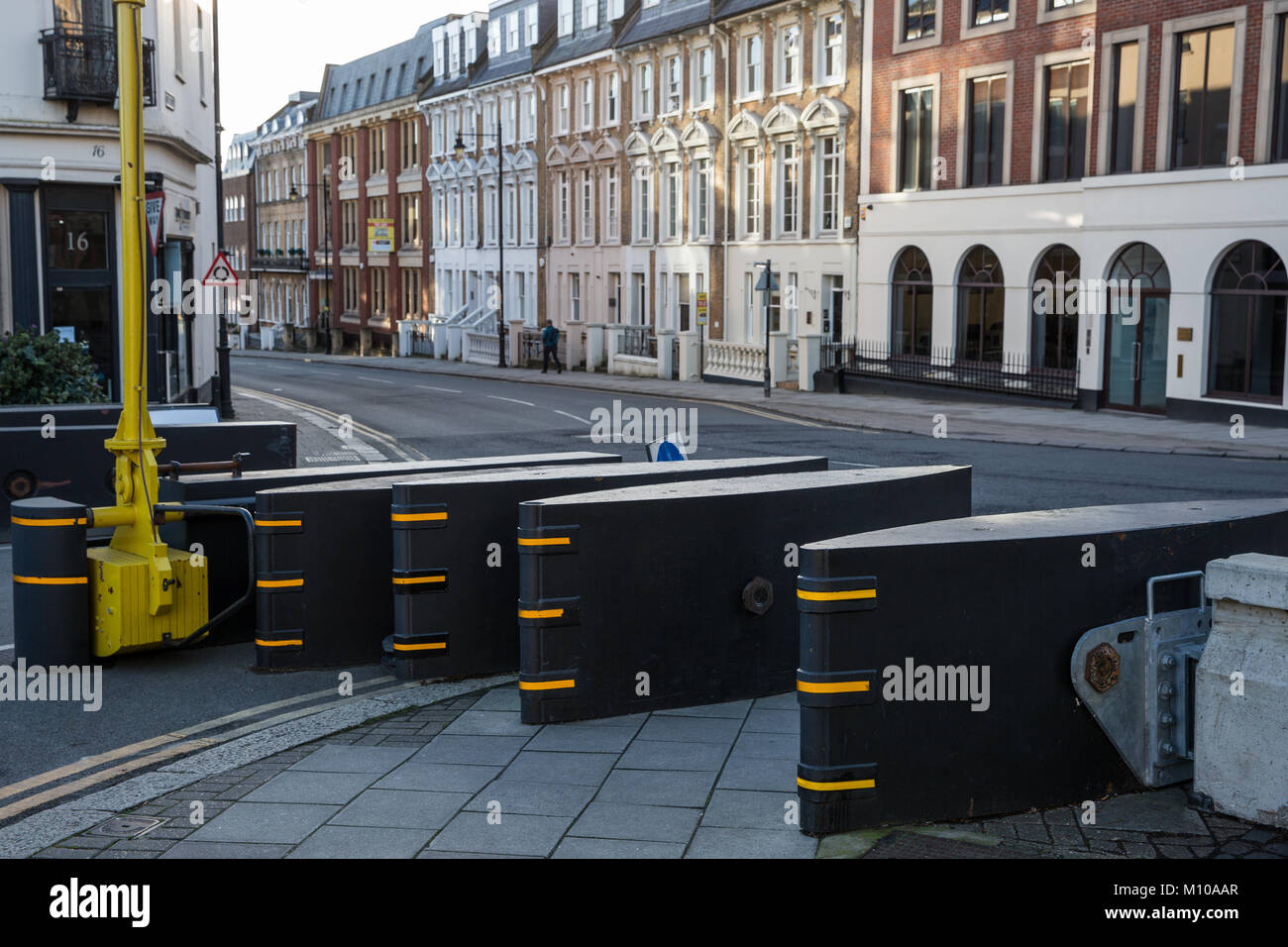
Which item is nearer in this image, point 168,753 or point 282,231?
point 168,753

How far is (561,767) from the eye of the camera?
7324 mm

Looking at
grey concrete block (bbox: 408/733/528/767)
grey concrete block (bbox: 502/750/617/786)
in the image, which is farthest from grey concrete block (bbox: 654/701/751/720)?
grey concrete block (bbox: 408/733/528/767)

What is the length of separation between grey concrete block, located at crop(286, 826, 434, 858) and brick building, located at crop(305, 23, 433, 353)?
211ft

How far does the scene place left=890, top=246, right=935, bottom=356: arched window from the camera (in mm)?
36156

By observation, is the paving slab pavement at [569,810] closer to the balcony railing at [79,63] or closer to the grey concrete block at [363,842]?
the grey concrete block at [363,842]

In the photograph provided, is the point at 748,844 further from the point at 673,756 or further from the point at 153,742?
the point at 153,742

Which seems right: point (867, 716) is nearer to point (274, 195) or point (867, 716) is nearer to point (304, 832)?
point (304, 832)

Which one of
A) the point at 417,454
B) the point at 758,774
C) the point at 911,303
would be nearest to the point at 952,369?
the point at 911,303

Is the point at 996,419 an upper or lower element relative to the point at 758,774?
upper

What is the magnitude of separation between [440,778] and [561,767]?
2.05ft

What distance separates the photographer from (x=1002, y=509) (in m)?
16.0

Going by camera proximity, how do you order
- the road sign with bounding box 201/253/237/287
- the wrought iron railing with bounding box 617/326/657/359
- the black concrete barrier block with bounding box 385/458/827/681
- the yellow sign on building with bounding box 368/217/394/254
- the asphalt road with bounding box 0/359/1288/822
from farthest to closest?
the yellow sign on building with bounding box 368/217/394/254 < the wrought iron railing with bounding box 617/326/657/359 < the road sign with bounding box 201/253/237/287 < the black concrete barrier block with bounding box 385/458/827/681 < the asphalt road with bounding box 0/359/1288/822

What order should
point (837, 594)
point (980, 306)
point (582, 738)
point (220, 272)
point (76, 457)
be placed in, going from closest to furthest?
point (837, 594), point (582, 738), point (76, 457), point (220, 272), point (980, 306)

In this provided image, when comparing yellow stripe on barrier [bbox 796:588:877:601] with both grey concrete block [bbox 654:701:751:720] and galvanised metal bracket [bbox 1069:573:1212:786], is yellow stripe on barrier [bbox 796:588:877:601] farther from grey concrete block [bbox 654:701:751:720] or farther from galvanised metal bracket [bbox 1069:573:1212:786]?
grey concrete block [bbox 654:701:751:720]
